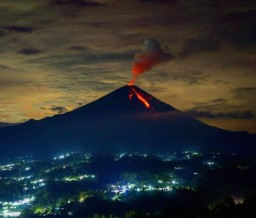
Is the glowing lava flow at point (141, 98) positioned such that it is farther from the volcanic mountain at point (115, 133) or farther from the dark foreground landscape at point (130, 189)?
the dark foreground landscape at point (130, 189)

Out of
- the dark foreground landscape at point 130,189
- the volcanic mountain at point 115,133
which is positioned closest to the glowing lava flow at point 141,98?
the volcanic mountain at point 115,133

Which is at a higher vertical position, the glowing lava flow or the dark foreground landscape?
the glowing lava flow

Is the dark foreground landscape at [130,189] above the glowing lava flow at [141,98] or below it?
below

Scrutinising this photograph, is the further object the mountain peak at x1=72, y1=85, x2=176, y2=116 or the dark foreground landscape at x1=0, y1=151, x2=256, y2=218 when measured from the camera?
the mountain peak at x1=72, y1=85, x2=176, y2=116

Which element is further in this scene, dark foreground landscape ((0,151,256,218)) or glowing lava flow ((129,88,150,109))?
glowing lava flow ((129,88,150,109))

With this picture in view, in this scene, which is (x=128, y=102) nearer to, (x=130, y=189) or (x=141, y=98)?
(x=141, y=98)

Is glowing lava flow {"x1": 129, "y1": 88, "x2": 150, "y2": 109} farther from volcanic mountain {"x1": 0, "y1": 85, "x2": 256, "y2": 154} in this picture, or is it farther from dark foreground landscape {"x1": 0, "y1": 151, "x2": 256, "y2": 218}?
dark foreground landscape {"x1": 0, "y1": 151, "x2": 256, "y2": 218}

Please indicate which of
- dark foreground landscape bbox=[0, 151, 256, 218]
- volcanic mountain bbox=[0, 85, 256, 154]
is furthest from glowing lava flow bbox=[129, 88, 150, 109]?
dark foreground landscape bbox=[0, 151, 256, 218]
